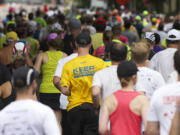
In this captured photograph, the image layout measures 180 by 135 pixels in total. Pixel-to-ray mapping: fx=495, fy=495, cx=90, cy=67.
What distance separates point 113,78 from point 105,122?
1.01 meters

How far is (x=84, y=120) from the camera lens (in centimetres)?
678

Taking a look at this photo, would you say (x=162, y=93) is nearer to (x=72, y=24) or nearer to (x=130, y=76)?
(x=130, y=76)

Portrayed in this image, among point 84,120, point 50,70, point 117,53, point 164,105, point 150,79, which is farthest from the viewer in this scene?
point 50,70

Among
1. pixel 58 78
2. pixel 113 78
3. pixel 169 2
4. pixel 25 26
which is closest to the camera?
pixel 113 78

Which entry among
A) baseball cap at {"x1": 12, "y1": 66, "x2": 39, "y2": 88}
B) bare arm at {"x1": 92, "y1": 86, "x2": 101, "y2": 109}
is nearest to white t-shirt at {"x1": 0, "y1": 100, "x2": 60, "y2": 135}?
baseball cap at {"x1": 12, "y1": 66, "x2": 39, "y2": 88}

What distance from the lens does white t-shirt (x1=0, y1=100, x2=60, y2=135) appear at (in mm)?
4410

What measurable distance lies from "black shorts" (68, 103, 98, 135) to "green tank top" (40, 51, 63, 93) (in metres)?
1.70

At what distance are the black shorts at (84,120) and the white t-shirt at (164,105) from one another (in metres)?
2.11

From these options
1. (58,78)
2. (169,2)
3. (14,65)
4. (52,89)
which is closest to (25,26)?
(52,89)

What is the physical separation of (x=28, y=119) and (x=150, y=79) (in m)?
2.12

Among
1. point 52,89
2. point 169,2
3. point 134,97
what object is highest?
point 134,97

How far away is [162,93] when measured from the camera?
460 cm

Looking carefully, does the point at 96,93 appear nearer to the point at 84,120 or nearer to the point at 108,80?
the point at 108,80

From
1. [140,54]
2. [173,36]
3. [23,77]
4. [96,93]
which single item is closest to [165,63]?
[173,36]
